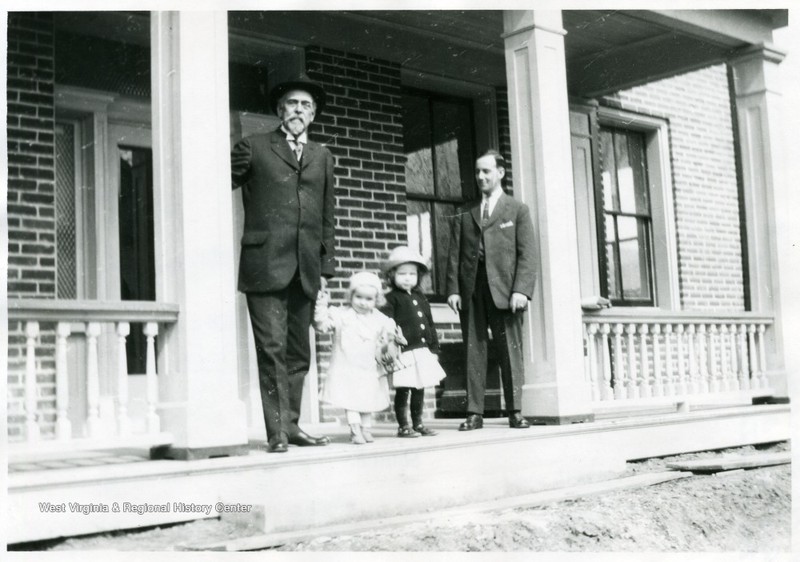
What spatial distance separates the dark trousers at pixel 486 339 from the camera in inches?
233

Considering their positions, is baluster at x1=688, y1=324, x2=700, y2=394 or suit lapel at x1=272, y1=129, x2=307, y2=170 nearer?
suit lapel at x1=272, y1=129, x2=307, y2=170

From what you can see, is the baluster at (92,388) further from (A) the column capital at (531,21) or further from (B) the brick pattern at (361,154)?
(A) the column capital at (531,21)

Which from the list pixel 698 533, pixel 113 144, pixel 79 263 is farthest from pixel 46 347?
pixel 698 533

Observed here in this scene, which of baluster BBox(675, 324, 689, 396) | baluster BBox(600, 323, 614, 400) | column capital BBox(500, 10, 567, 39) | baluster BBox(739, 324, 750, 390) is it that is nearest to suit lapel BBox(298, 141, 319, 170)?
column capital BBox(500, 10, 567, 39)

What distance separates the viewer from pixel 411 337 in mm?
5711

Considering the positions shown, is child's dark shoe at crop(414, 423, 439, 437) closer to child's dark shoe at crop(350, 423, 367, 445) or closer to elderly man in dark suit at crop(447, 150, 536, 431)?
elderly man in dark suit at crop(447, 150, 536, 431)

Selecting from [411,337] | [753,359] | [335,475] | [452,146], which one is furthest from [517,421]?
[452,146]

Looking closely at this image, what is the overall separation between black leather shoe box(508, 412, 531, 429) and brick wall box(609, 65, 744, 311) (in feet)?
15.6

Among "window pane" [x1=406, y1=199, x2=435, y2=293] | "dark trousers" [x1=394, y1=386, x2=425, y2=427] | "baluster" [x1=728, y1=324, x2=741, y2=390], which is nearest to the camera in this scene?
"dark trousers" [x1=394, y1=386, x2=425, y2=427]

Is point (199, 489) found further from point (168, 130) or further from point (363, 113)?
point (363, 113)

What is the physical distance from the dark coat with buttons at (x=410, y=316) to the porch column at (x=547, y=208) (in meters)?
0.72

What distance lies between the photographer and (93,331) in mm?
4312

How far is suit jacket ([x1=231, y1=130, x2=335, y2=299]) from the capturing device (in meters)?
4.85

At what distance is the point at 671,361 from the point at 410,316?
261cm
